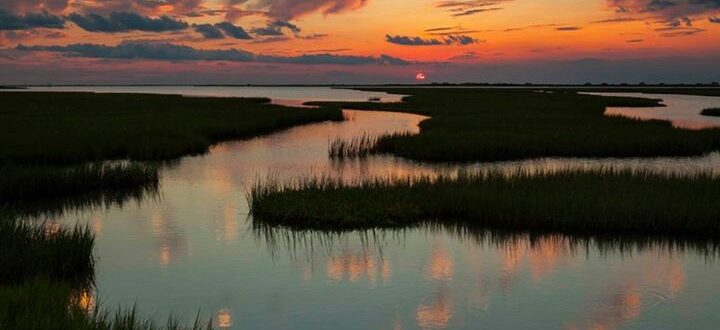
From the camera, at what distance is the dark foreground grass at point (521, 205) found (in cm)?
1459

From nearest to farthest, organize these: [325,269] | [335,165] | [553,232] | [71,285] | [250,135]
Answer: [71,285] → [325,269] → [553,232] → [335,165] → [250,135]

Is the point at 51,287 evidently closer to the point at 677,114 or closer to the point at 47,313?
the point at 47,313

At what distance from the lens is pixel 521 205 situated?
1563 centimetres

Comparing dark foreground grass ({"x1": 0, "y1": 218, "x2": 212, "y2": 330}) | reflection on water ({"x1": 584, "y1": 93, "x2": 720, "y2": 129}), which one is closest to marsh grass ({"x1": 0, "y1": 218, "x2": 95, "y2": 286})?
dark foreground grass ({"x1": 0, "y1": 218, "x2": 212, "y2": 330})

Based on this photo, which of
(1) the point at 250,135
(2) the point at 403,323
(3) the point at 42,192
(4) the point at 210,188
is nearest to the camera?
(2) the point at 403,323

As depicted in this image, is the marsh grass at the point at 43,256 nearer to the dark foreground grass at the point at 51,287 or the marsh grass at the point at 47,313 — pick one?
the dark foreground grass at the point at 51,287

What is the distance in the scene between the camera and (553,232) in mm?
14688

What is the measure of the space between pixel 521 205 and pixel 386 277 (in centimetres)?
503

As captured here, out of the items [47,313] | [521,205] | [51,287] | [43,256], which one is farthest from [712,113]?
[47,313]

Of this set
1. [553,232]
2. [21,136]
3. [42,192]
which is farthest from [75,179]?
[553,232]

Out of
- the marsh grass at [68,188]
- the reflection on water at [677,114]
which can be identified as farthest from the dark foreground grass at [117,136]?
the reflection on water at [677,114]

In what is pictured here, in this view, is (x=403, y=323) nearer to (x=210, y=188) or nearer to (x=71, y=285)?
(x=71, y=285)

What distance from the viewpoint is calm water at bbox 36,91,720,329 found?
9953 mm

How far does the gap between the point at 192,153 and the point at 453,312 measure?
2258 cm
